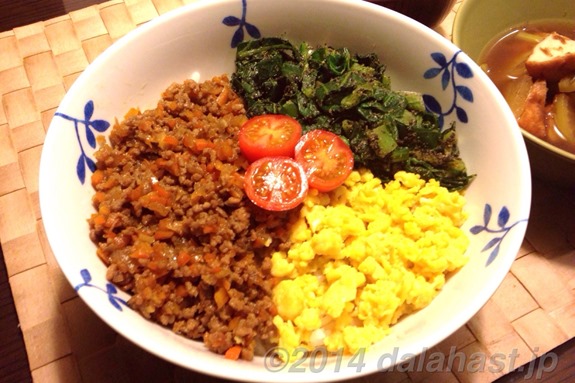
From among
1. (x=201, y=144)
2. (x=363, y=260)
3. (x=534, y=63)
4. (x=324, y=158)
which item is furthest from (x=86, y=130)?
(x=534, y=63)

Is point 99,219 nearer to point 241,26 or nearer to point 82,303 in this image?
point 82,303

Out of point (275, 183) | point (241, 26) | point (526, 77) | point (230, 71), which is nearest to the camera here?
point (275, 183)

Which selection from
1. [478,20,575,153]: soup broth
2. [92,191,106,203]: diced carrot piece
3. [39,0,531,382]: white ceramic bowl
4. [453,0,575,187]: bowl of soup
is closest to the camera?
[39,0,531,382]: white ceramic bowl

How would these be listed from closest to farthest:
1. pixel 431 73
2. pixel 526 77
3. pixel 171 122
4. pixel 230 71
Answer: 1. pixel 171 122
2. pixel 431 73
3. pixel 230 71
4. pixel 526 77

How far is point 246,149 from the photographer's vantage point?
7.29ft

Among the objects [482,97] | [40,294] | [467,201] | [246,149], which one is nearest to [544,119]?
[482,97]

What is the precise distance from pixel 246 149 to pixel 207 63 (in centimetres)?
72

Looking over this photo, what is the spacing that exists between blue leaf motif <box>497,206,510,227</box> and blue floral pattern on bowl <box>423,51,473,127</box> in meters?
0.52

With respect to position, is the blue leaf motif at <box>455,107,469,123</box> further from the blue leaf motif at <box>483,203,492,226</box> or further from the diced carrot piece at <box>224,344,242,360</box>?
the diced carrot piece at <box>224,344,242,360</box>

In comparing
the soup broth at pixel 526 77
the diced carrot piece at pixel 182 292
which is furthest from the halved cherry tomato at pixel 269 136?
the soup broth at pixel 526 77

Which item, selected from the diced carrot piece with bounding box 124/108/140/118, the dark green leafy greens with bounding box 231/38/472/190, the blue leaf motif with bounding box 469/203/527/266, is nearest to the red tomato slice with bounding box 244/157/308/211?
the dark green leafy greens with bounding box 231/38/472/190

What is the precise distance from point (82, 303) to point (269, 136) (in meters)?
1.23

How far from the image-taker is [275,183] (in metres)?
2.10

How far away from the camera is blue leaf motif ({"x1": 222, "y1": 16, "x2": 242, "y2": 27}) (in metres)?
2.55
